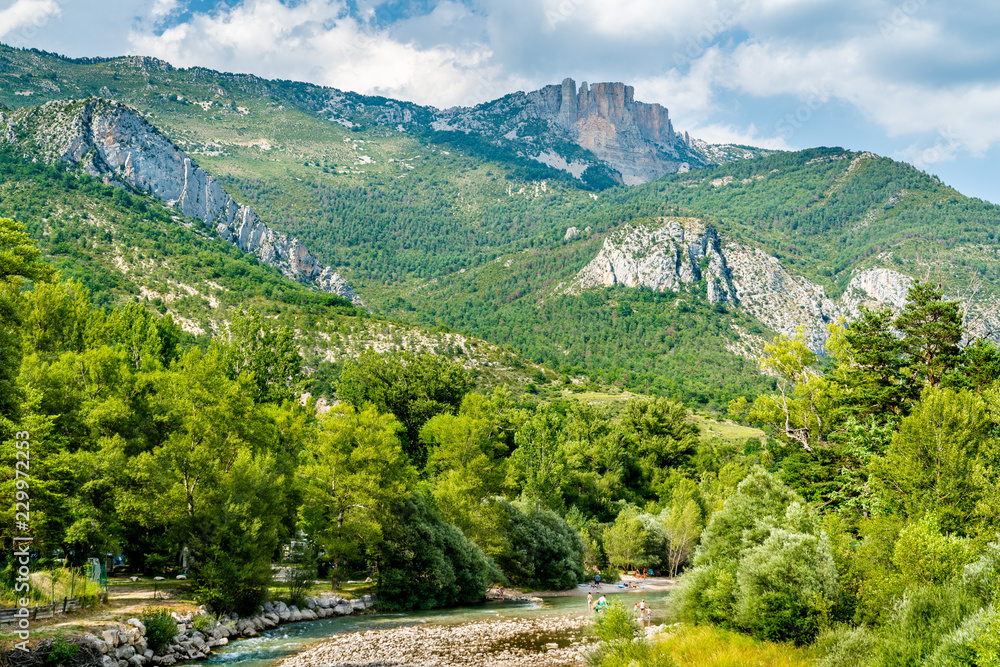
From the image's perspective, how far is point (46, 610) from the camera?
83.0 ft

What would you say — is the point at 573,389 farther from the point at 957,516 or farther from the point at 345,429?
the point at 957,516

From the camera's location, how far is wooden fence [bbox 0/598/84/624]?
2286 cm

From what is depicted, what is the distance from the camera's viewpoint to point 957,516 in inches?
1067

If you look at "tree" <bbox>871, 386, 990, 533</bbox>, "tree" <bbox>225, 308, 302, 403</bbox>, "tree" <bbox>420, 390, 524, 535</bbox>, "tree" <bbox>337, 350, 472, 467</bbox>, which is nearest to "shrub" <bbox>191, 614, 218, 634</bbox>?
"tree" <bbox>420, 390, 524, 535</bbox>

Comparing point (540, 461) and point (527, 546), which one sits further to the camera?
point (540, 461)

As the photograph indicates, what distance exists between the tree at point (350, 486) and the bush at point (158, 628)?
53.7ft

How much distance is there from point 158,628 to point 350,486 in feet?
62.2

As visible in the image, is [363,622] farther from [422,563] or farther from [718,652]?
[718,652]

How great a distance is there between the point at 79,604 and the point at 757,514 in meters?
32.2

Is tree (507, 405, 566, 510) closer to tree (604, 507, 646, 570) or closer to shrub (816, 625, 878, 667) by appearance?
tree (604, 507, 646, 570)

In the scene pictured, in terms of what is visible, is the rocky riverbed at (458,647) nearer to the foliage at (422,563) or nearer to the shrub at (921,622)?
the foliage at (422,563)

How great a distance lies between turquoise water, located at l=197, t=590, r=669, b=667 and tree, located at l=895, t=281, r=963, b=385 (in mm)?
22119

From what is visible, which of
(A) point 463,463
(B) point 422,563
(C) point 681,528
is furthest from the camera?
(C) point 681,528

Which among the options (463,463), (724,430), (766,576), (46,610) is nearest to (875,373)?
(766,576)
